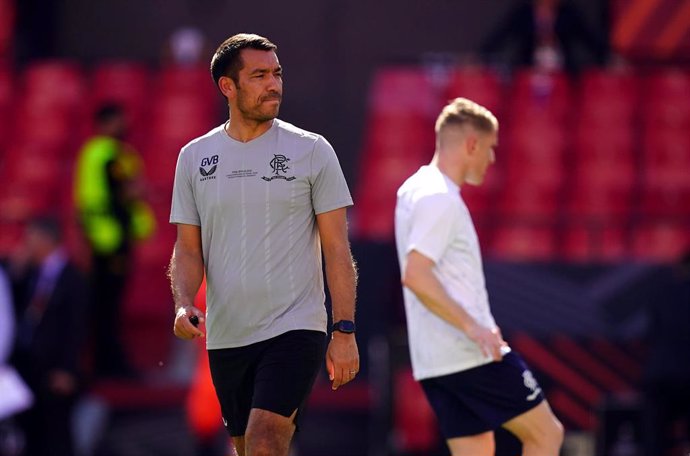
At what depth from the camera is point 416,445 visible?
12.4m

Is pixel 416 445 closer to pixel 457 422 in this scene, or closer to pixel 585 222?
pixel 585 222

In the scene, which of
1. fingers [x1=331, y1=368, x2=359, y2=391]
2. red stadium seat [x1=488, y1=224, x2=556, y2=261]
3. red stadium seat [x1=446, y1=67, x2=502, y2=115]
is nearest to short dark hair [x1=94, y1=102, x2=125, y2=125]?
red stadium seat [x1=488, y1=224, x2=556, y2=261]

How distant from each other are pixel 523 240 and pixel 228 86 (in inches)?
341

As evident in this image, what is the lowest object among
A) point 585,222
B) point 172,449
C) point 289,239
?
point 172,449

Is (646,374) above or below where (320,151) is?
below

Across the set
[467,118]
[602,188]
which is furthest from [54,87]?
[467,118]

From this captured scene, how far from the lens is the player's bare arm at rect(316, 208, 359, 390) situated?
6.11 meters

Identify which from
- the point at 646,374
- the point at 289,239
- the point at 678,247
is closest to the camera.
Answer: the point at 289,239

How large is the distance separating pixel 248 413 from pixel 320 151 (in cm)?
120

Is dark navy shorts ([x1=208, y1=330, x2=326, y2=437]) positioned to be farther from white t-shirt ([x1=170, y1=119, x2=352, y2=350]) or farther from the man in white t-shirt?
the man in white t-shirt

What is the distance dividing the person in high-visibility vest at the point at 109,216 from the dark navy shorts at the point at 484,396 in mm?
6574

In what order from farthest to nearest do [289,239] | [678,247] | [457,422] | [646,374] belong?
[678,247] → [646,374] → [457,422] → [289,239]

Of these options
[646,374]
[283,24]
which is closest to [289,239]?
[646,374]

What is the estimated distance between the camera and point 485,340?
7.13 meters
